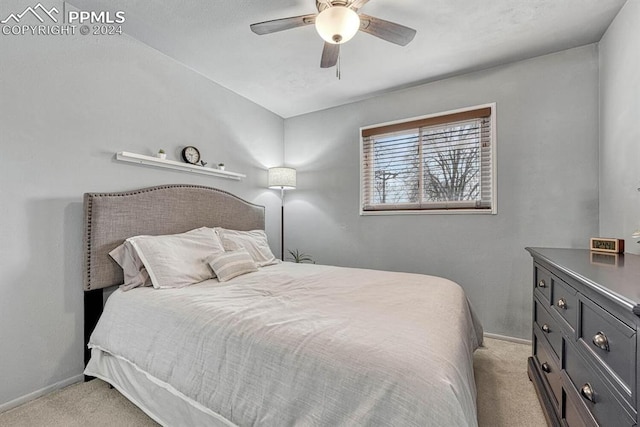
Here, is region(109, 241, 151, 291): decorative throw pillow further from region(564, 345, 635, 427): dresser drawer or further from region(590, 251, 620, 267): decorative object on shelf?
region(590, 251, 620, 267): decorative object on shelf

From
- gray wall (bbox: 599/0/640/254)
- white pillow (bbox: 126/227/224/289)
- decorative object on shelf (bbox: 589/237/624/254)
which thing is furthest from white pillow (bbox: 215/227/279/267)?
gray wall (bbox: 599/0/640/254)

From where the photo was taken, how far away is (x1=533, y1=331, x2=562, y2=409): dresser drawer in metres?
1.39

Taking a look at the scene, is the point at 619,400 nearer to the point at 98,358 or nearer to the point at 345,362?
the point at 345,362

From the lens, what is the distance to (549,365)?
5.10 feet

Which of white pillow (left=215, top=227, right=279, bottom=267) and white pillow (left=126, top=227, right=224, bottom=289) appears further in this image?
white pillow (left=215, top=227, right=279, bottom=267)

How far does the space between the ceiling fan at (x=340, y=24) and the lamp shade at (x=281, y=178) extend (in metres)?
1.74

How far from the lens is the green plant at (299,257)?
369 centimetres

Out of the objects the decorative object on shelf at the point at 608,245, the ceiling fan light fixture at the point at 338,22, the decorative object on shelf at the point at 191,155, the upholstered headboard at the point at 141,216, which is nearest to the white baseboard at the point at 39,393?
the upholstered headboard at the point at 141,216

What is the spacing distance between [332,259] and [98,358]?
7.83 ft

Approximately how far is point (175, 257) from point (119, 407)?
918 mm

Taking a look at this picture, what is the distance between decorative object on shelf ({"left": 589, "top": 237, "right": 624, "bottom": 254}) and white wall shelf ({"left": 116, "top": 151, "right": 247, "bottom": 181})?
10.1ft

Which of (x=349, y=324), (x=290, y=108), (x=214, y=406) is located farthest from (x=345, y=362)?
(x=290, y=108)

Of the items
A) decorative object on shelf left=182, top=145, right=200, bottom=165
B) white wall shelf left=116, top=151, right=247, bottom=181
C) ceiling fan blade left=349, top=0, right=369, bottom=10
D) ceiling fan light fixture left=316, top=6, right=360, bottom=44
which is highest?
ceiling fan blade left=349, top=0, right=369, bottom=10

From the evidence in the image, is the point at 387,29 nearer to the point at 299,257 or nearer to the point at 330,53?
the point at 330,53
